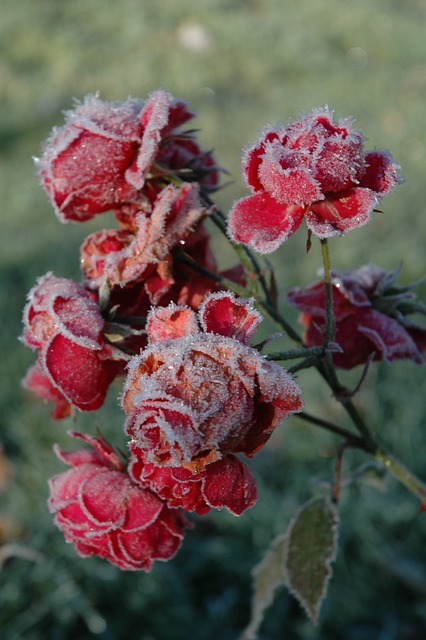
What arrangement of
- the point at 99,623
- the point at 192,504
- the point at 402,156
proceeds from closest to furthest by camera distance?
the point at 192,504
the point at 99,623
the point at 402,156

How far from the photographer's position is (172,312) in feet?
2.52

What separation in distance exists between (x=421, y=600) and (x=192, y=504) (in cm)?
203

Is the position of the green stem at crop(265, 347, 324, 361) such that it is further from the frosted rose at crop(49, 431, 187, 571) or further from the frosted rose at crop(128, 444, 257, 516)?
the frosted rose at crop(49, 431, 187, 571)

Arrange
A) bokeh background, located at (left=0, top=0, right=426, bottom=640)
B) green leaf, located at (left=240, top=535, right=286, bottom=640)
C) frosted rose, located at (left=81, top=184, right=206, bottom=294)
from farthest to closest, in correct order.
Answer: bokeh background, located at (left=0, top=0, right=426, bottom=640) → green leaf, located at (left=240, top=535, right=286, bottom=640) → frosted rose, located at (left=81, top=184, right=206, bottom=294)

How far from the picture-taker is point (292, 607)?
2.63m

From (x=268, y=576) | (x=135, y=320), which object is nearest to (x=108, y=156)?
(x=135, y=320)

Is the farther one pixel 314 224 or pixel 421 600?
pixel 421 600

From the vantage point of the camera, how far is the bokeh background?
2531mm

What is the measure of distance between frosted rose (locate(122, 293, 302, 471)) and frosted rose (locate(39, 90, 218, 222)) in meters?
0.25

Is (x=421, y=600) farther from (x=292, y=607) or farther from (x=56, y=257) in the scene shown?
(x=56, y=257)

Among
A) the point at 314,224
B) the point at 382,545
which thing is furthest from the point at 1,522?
the point at 314,224

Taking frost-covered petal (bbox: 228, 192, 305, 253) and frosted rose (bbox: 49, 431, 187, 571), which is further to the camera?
frosted rose (bbox: 49, 431, 187, 571)

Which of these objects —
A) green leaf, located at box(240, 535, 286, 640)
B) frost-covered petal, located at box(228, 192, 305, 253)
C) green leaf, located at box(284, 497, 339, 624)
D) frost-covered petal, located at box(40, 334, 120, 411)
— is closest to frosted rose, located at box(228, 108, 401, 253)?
frost-covered petal, located at box(228, 192, 305, 253)

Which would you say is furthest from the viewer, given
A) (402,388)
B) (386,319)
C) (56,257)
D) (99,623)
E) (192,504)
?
(56,257)
